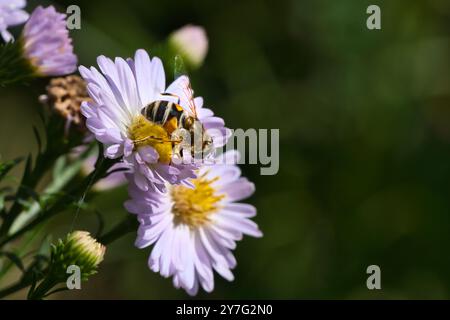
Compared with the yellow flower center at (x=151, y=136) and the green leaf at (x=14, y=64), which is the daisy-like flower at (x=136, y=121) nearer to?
the yellow flower center at (x=151, y=136)

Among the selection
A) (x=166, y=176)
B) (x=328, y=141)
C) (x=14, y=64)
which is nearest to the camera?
(x=166, y=176)

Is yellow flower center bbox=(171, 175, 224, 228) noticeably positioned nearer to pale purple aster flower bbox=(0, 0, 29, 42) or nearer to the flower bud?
A: the flower bud

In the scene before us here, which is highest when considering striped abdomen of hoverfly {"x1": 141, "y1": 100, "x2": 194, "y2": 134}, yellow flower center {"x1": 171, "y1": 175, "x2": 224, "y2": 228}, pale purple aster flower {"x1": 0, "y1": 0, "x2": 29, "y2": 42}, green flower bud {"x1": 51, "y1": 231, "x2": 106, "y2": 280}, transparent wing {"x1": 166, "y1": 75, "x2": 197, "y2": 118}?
pale purple aster flower {"x1": 0, "y1": 0, "x2": 29, "y2": 42}

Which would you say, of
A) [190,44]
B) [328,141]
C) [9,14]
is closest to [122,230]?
[9,14]

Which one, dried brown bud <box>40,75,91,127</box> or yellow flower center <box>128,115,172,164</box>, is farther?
dried brown bud <box>40,75,91,127</box>

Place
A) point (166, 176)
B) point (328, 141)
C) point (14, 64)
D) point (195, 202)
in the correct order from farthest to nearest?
1. point (328, 141)
2. point (195, 202)
3. point (14, 64)
4. point (166, 176)

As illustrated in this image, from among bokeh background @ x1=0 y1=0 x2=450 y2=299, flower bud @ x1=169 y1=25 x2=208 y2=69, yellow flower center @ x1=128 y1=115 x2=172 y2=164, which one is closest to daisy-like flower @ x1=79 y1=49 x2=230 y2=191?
yellow flower center @ x1=128 y1=115 x2=172 y2=164

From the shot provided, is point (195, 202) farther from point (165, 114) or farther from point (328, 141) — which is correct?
point (328, 141)

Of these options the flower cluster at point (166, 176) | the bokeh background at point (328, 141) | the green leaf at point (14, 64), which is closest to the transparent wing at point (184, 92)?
the flower cluster at point (166, 176)
